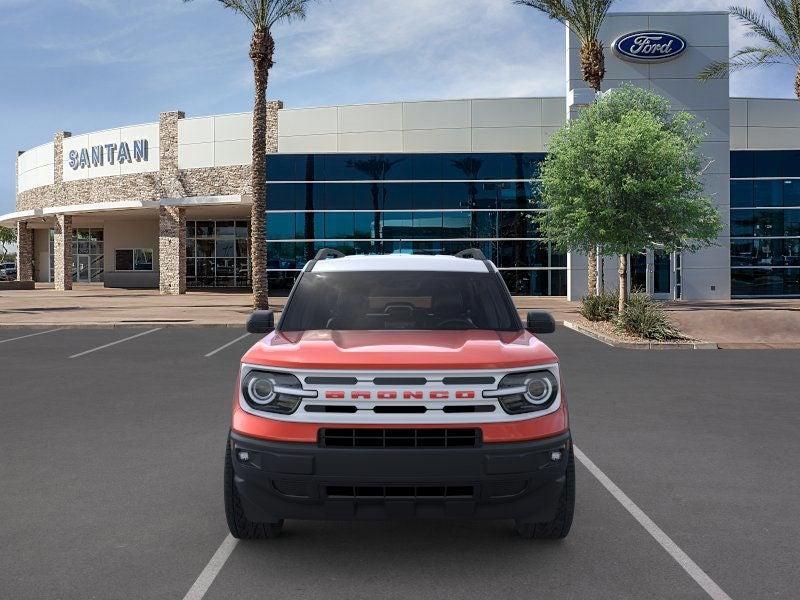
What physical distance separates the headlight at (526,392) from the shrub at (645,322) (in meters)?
14.7

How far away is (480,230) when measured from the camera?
37531 millimetres

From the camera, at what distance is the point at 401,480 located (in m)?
4.08

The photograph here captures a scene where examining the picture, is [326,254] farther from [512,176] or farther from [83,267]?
[83,267]

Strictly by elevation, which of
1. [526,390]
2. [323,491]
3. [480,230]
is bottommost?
[323,491]

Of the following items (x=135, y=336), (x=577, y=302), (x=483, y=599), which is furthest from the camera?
(x=577, y=302)

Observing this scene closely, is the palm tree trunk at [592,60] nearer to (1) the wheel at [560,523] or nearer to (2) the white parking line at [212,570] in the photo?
(1) the wheel at [560,523]

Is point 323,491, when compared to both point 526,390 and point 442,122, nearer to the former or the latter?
point 526,390

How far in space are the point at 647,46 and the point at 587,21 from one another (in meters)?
7.62

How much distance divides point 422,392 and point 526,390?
0.60 m

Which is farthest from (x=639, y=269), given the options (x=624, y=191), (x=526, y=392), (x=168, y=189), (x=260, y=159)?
(x=526, y=392)

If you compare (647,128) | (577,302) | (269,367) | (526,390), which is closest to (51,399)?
(269,367)

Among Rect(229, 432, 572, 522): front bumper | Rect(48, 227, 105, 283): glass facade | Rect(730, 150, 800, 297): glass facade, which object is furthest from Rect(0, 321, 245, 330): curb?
Rect(48, 227, 105, 283): glass facade

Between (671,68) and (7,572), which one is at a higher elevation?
(671,68)

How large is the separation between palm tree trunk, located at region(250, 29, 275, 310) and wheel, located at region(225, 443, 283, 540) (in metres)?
22.1
